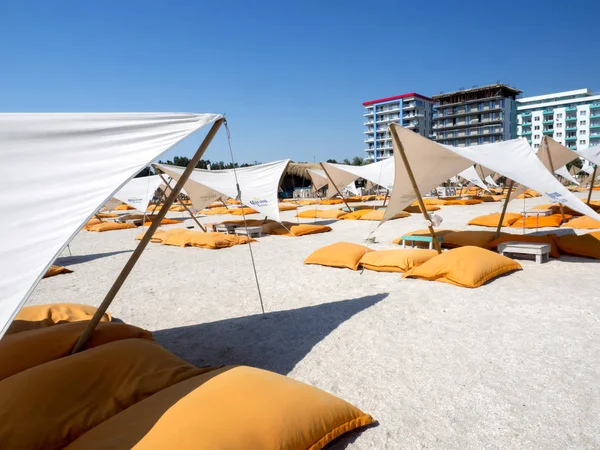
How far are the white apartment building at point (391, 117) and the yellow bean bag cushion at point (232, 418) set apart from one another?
7052 centimetres

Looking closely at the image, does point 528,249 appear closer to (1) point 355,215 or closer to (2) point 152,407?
(2) point 152,407

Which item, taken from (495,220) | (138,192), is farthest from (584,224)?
(138,192)

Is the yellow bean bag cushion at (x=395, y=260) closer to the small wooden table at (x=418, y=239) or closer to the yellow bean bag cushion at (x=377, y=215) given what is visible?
the small wooden table at (x=418, y=239)

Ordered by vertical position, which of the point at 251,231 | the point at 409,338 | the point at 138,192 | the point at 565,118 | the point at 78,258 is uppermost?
the point at 565,118

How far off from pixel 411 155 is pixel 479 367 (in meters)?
4.91

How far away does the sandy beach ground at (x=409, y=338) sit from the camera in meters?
2.62

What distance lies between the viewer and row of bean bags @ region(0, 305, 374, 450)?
201 centimetres

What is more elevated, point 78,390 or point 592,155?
point 592,155

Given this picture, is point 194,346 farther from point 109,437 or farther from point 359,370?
point 109,437

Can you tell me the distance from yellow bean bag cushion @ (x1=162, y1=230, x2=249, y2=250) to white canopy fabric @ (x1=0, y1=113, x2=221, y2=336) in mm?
7399

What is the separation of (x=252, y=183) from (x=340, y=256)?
18.2 feet

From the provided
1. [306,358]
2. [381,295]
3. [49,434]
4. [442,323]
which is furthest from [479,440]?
[381,295]

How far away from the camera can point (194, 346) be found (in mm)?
4078

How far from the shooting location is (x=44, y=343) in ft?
9.91
